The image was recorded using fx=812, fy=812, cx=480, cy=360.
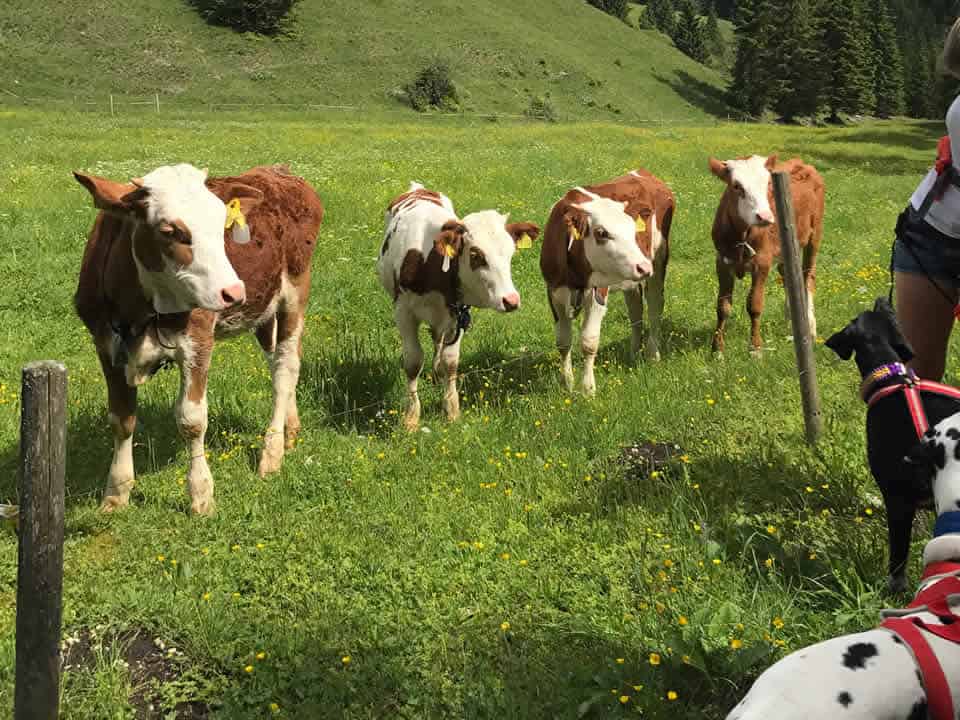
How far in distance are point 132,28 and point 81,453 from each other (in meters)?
73.2

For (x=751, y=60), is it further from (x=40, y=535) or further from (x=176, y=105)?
(x=40, y=535)

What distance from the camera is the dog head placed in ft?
13.1

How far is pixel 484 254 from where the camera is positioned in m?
7.37

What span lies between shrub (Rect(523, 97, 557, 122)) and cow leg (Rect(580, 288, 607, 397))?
58103 mm

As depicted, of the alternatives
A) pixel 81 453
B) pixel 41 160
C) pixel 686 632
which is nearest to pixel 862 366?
Answer: pixel 686 632

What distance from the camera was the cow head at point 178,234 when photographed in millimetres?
5199

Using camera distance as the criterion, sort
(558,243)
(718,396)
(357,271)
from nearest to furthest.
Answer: (718,396) < (558,243) < (357,271)

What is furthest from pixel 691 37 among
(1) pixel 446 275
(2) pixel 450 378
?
(2) pixel 450 378

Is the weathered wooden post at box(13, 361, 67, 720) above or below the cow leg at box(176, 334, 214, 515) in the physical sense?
above

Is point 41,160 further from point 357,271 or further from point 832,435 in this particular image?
point 832,435

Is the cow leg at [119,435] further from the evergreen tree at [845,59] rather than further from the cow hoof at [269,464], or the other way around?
the evergreen tree at [845,59]

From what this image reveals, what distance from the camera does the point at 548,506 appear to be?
551 cm

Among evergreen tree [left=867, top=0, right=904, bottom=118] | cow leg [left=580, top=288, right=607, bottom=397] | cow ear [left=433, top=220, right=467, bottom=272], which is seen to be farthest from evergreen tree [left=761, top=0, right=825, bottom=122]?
cow ear [left=433, top=220, right=467, bottom=272]

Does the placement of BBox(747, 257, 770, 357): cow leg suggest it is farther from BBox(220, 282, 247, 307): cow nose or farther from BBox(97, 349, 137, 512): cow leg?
BBox(97, 349, 137, 512): cow leg
